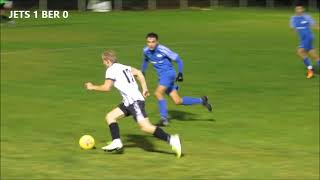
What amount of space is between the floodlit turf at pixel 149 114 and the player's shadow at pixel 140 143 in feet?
0.06

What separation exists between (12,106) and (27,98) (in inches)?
28.9

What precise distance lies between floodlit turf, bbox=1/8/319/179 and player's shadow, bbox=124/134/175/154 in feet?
0.06

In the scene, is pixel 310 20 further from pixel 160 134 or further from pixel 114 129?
pixel 114 129

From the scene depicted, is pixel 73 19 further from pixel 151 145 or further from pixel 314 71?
pixel 314 71

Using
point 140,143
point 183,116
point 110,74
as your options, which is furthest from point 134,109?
point 183,116

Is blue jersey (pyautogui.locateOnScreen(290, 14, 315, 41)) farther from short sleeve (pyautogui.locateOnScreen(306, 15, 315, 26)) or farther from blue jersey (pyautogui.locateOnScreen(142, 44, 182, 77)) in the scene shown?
blue jersey (pyautogui.locateOnScreen(142, 44, 182, 77))

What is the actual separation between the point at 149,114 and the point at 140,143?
2.10m

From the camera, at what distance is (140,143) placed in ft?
33.8

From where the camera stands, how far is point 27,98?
1427 cm

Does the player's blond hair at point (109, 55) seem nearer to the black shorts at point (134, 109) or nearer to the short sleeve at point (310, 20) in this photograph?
the black shorts at point (134, 109)

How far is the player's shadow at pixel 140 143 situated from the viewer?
32.1 ft

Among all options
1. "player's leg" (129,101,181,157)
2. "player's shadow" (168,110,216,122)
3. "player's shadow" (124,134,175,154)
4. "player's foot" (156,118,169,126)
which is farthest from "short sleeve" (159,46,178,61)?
"player's shadow" (168,110,216,122)

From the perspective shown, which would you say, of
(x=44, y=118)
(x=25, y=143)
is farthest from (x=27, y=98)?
(x=25, y=143)

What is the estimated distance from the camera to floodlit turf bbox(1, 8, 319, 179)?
5055mm
